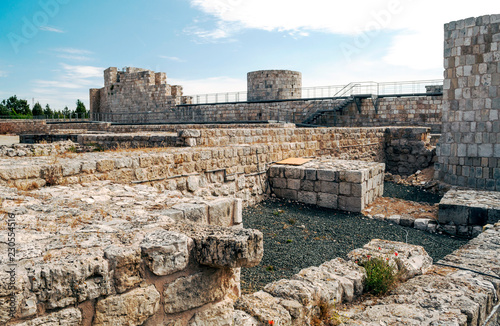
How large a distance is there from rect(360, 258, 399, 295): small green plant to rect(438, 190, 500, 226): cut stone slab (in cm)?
382

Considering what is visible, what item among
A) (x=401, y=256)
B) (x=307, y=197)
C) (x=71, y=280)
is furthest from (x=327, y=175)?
(x=71, y=280)

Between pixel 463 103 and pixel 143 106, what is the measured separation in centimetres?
1981

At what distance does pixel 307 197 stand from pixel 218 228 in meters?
6.13

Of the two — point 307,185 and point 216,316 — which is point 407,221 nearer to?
point 307,185

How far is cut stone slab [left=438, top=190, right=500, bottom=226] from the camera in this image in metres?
6.80

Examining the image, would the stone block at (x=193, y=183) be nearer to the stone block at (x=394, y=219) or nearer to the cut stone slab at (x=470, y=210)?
the stone block at (x=394, y=219)

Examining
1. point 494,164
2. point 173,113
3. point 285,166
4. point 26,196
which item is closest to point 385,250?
point 26,196

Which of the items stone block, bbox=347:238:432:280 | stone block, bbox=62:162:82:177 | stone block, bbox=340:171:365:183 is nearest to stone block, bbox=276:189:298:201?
stone block, bbox=340:171:365:183

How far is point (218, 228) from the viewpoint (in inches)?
107

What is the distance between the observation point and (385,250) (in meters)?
4.61

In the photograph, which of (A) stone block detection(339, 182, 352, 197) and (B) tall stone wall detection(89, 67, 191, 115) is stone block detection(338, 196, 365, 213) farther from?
(B) tall stone wall detection(89, 67, 191, 115)

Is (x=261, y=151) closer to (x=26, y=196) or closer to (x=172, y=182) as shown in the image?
(x=172, y=182)

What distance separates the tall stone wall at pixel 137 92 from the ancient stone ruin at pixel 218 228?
13816mm

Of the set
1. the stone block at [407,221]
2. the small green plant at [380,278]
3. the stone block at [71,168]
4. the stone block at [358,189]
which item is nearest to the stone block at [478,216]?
the stone block at [407,221]
